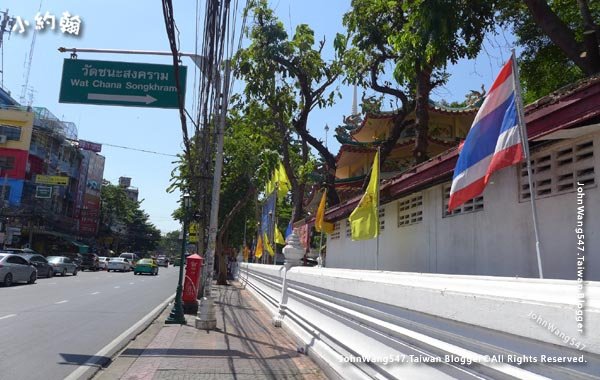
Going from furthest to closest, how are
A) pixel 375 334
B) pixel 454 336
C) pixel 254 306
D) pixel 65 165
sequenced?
pixel 65 165
pixel 254 306
pixel 375 334
pixel 454 336

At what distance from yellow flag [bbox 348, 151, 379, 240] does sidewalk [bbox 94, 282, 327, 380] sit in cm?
230

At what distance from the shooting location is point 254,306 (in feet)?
56.5

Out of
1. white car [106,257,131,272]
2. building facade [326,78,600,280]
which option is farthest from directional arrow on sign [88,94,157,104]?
white car [106,257,131,272]

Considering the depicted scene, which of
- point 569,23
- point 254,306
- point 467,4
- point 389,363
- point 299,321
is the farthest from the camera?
point 254,306

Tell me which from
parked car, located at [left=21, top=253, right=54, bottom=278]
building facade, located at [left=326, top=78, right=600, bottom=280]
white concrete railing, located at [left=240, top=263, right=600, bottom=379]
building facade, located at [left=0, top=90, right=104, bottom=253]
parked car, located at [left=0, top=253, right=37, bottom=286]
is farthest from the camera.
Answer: building facade, located at [left=0, top=90, right=104, bottom=253]

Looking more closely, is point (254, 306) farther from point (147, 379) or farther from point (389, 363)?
point (389, 363)

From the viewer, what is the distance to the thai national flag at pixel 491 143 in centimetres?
502

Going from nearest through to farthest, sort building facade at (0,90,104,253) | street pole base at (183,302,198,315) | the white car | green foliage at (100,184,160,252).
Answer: street pole base at (183,302,198,315) < building facade at (0,90,104,253) < the white car < green foliage at (100,184,160,252)

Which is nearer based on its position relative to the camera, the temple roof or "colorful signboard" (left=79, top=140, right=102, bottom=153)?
the temple roof

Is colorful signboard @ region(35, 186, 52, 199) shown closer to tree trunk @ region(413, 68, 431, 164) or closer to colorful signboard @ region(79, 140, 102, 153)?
colorful signboard @ region(79, 140, 102, 153)

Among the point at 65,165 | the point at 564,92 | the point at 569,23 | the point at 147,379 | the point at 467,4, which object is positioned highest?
the point at 65,165

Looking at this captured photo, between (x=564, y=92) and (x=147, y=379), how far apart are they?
589 cm

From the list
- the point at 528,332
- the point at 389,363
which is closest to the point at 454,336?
the point at 528,332

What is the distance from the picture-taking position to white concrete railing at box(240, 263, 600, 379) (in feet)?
8.31
